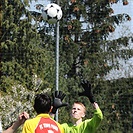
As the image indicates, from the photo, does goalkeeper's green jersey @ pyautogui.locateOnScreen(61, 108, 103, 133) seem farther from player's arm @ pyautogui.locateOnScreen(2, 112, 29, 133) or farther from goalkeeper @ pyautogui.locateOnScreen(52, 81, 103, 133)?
player's arm @ pyautogui.locateOnScreen(2, 112, 29, 133)

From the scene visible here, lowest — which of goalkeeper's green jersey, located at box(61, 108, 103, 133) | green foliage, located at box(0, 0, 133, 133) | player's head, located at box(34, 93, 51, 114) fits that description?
goalkeeper's green jersey, located at box(61, 108, 103, 133)

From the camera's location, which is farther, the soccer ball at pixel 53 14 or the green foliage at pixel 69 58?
the green foliage at pixel 69 58

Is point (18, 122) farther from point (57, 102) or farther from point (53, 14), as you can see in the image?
point (53, 14)

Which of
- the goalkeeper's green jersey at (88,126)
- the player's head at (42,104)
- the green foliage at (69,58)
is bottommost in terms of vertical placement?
the goalkeeper's green jersey at (88,126)

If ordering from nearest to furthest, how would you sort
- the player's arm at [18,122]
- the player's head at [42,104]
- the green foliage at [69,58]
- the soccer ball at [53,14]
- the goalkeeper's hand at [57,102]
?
the player's arm at [18,122] → the player's head at [42,104] → the goalkeeper's hand at [57,102] → the soccer ball at [53,14] → the green foliage at [69,58]

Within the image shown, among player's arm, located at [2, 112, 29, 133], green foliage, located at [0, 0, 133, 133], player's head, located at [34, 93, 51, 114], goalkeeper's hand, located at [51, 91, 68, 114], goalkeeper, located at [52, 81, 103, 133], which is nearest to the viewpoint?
player's arm, located at [2, 112, 29, 133]

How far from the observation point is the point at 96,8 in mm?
19875

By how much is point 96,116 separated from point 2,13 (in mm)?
13023

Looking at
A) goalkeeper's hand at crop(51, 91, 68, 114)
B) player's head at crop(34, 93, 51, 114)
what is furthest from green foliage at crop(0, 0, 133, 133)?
player's head at crop(34, 93, 51, 114)

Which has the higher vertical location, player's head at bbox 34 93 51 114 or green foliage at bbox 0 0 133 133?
green foliage at bbox 0 0 133 133

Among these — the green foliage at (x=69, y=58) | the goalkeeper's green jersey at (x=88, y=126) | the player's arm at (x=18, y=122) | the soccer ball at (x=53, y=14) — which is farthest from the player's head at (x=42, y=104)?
the green foliage at (x=69, y=58)

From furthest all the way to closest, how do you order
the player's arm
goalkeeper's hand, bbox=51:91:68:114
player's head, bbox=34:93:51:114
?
goalkeeper's hand, bbox=51:91:68:114 → player's head, bbox=34:93:51:114 → the player's arm

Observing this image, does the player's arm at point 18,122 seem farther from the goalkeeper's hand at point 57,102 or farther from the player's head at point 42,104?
the goalkeeper's hand at point 57,102

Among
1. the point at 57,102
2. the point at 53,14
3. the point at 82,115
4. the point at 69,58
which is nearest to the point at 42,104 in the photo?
the point at 57,102
